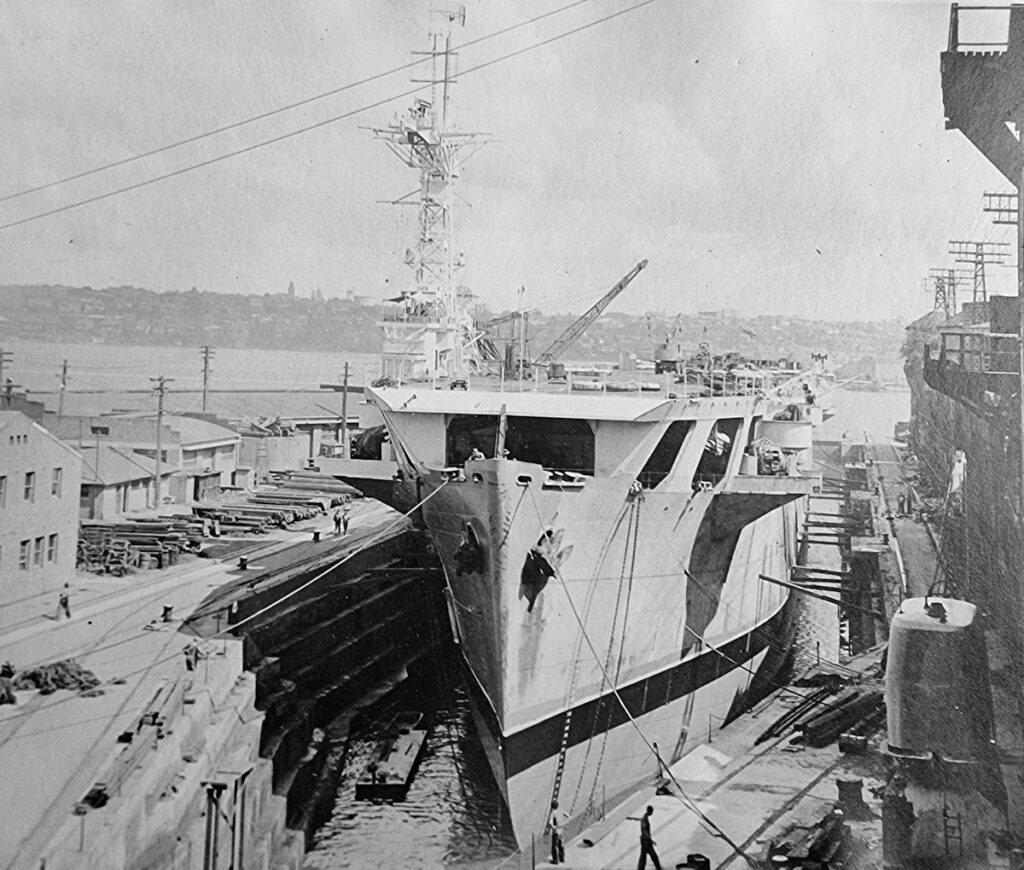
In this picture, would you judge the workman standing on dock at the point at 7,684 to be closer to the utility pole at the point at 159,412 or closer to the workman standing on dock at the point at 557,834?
the utility pole at the point at 159,412

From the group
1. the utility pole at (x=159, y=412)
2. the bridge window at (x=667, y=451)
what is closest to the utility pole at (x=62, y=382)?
the utility pole at (x=159, y=412)

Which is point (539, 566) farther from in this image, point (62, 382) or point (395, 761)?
point (62, 382)

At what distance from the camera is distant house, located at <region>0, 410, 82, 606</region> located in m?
5.32

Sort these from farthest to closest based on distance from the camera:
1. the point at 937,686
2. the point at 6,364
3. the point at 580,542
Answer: the point at 580,542 < the point at 937,686 < the point at 6,364

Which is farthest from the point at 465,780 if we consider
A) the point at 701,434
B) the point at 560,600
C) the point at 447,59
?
the point at 447,59

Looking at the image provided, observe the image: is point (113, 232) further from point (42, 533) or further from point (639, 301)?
point (639, 301)

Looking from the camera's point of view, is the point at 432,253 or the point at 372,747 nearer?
the point at 372,747

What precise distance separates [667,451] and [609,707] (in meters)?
2.07

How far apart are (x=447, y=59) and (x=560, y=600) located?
3.85 m

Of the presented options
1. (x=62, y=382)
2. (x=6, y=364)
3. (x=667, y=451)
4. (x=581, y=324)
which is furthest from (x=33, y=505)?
(x=581, y=324)

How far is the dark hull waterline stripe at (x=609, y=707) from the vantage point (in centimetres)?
636

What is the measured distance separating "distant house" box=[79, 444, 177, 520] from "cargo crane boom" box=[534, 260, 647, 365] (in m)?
3.82

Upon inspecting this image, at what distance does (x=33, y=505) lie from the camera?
5477 millimetres

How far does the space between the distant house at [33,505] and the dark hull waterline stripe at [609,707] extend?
324 cm
